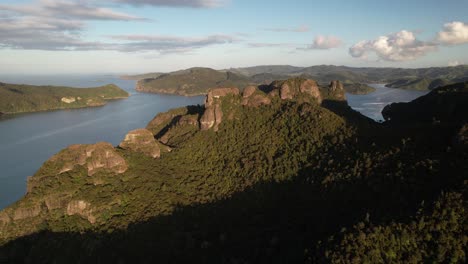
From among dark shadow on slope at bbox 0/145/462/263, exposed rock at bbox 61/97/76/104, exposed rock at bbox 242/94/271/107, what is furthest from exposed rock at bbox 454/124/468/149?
exposed rock at bbox 61/97/76/104

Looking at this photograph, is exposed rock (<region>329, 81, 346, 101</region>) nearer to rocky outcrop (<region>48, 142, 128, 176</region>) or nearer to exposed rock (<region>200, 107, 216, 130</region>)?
exposed rock (<region>200, 107, 216, 130</region>)

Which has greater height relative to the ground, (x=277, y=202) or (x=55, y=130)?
(x=277, y=202)

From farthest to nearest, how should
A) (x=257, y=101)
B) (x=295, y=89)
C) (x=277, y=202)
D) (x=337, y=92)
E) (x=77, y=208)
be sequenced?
(x=337, y=92) → (x=295, y=89) → (x=257, y=101) → (x=277, y=202) → (x=77, y=208)

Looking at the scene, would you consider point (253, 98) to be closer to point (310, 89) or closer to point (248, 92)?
point (248, 92)

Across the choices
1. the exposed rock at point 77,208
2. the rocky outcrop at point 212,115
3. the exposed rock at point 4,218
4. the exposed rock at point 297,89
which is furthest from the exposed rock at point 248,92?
the exposed rock at point 4,218

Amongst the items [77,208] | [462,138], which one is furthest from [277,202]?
[77,208]

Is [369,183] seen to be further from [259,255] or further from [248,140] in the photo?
[248,140]
